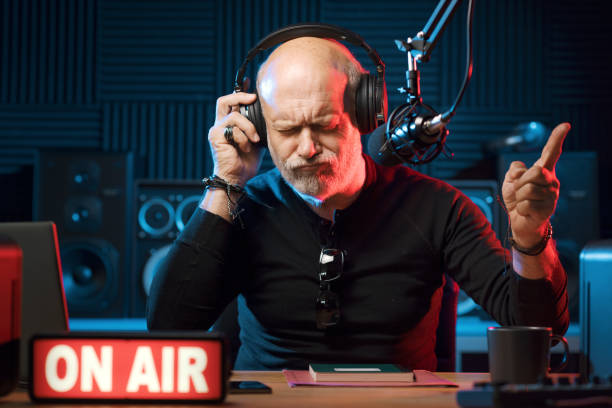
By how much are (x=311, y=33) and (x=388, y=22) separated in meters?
2.47

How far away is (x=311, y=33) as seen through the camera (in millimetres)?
1514

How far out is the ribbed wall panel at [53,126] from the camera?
3.84 metres

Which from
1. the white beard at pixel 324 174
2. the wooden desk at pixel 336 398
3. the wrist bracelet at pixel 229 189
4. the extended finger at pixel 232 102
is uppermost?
the extended finger at pixel 232 102

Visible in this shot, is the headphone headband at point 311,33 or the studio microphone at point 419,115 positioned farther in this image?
the headphone headband at point 311,33

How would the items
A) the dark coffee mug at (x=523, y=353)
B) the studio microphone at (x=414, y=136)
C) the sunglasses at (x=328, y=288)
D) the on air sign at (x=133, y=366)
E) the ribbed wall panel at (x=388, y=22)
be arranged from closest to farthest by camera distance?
the on air sign at (x=133, y=366)
the dark coffee mug at (x=523, y=353)
the studio microphone at (x=414, y=136)
the sunglasses at (x=328, y=288)
the ribbed wall panel at (x=388, y=22)

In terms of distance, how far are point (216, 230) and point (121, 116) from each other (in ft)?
8.74

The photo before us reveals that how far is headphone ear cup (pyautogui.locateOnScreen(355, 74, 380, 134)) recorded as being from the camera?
4.76ft

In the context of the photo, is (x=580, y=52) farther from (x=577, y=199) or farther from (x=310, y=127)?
(x=310, y=127)

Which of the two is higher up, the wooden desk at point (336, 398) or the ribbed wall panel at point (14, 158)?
the ribbed wall panel at point (14, 158)

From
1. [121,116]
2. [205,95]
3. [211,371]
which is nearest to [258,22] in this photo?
[205,95]

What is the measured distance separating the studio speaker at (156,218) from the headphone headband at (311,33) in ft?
5.51

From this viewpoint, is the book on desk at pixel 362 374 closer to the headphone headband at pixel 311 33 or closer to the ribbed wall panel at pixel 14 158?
the headphone headband at pixel 311 33

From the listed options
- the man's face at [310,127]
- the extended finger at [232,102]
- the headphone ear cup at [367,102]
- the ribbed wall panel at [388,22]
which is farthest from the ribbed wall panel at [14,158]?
the headphone ear cup at [367,102]

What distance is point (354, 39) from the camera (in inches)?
57.4
